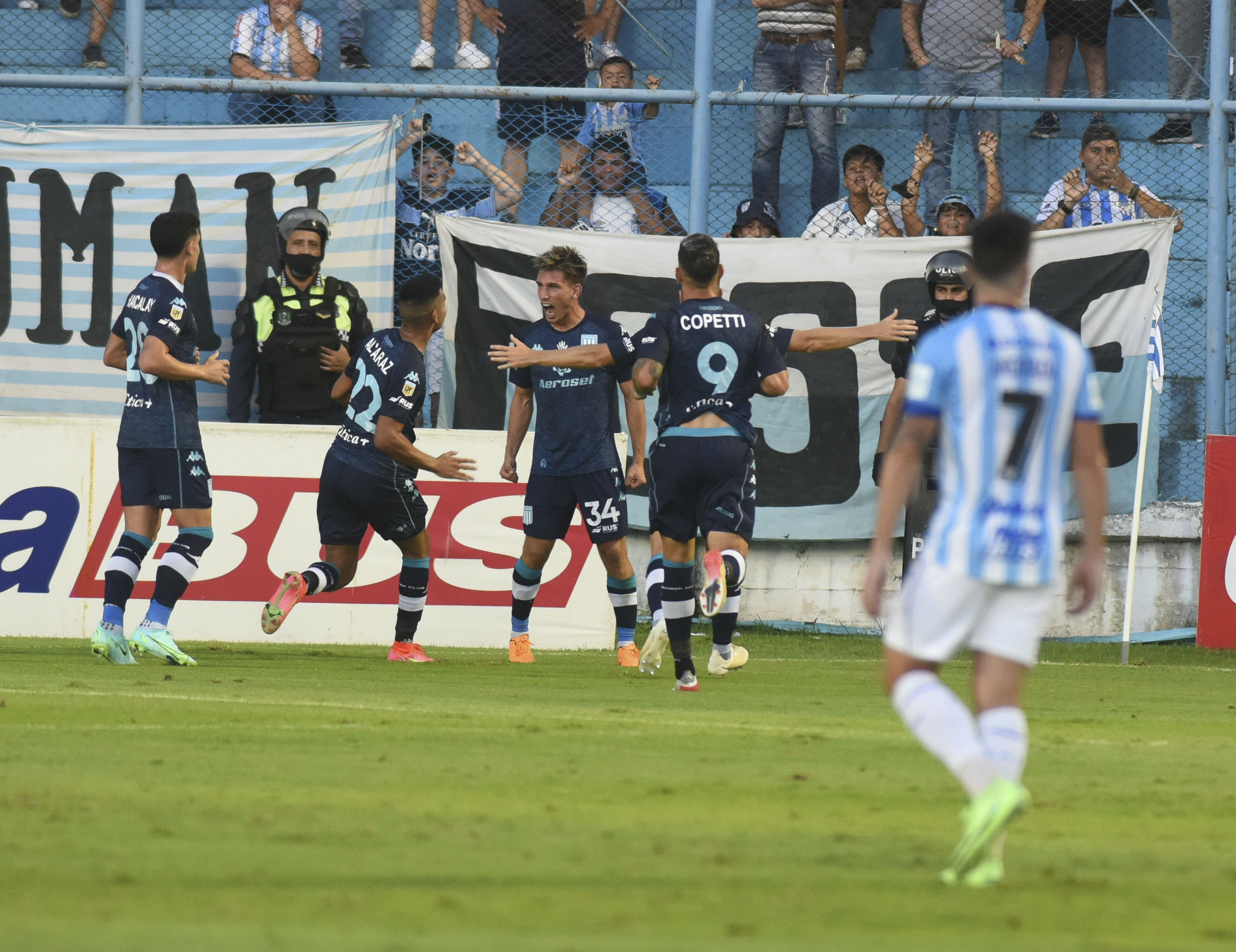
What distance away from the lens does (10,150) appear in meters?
12.9

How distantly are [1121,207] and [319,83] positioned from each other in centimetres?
653

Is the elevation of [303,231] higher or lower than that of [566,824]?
higher

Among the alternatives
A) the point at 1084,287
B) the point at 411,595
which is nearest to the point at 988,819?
the point at 411,595

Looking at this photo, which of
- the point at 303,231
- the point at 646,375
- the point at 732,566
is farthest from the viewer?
the point at 303,231

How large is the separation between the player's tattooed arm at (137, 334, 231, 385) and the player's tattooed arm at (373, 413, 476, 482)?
0.99 m

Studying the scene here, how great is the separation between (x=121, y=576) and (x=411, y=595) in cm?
179

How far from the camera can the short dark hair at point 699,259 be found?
27.4 feet

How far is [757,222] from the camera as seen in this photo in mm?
13383

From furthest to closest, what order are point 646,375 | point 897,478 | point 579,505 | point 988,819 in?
point 579,505 → point 646,375 → point 897,478 → point 988,819

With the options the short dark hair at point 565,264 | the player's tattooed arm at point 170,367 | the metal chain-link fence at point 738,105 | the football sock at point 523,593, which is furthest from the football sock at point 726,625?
the metal chain-link fence at point 738,105

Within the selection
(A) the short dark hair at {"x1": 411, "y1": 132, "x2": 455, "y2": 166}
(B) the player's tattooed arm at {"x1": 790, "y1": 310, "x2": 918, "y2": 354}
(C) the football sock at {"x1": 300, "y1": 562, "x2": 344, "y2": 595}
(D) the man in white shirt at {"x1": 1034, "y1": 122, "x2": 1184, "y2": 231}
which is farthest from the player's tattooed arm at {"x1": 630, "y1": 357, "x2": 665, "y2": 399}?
(D) the man in white shirt at {"x1": 1034, "y1": 122, "x2": 1184, "y2": 231}

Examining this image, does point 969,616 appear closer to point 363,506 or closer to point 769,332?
point 769,332

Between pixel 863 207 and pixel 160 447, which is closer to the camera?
pixel 160 447

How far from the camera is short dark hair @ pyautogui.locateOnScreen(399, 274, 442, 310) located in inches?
377
